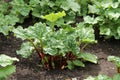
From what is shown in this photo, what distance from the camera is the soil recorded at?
4074mm

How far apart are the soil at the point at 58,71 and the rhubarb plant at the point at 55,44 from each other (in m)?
0.09

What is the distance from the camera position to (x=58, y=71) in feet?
13.7

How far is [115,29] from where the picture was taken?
4.76 meters

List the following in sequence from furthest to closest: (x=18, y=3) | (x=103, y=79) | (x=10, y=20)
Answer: (x=18, y=3) → (x=10, y=20) → (x=103, y=79)

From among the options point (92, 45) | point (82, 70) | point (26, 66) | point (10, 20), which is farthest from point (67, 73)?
point (10, 20)

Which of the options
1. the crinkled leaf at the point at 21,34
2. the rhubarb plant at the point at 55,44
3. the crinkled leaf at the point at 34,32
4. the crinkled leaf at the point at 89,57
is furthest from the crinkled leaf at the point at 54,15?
the crinkled leaf at the point at 89,57

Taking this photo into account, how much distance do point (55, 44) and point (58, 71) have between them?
1.24ft

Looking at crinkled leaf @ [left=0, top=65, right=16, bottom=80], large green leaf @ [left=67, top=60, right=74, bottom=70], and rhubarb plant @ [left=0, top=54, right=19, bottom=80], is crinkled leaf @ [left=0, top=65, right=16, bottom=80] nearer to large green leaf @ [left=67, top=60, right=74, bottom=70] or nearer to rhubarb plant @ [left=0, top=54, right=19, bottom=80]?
rhubarb plant @ [left=0, top=54, right=19, bottom=80]

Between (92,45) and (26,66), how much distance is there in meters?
1.07

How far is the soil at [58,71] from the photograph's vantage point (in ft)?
13.4

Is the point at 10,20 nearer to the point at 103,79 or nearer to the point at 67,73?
the point at 67,73

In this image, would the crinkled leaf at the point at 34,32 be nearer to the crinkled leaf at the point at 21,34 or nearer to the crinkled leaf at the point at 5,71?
the crinkled leaf at the point at 21,34

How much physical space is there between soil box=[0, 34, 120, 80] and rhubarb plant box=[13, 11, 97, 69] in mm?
86

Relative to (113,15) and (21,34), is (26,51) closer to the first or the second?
(21,34)
